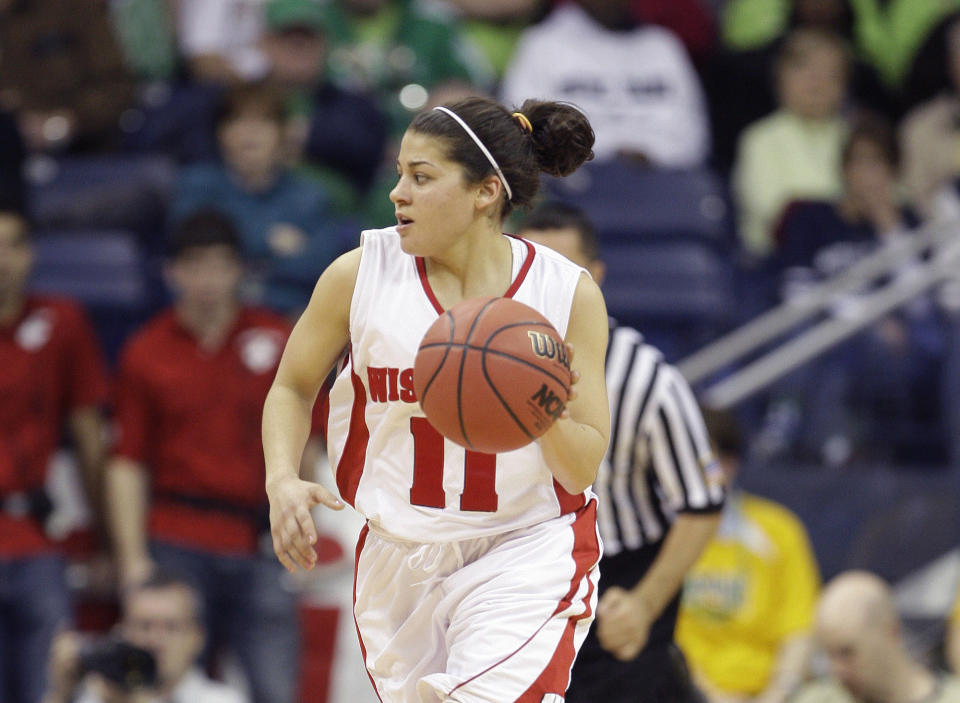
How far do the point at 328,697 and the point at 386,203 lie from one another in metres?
2.76

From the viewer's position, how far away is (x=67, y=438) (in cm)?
737

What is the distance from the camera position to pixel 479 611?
137 inches

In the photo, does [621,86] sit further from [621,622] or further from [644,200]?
[621,622]

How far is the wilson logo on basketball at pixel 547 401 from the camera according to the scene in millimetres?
3193

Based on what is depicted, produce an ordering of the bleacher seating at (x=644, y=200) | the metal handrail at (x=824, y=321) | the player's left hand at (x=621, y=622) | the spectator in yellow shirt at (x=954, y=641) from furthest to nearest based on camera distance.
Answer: the bleacher seating at (x=644, y=200) < the metal handrail at (x=824, y=321) < the spectator in yellow shirt at (x=954, y=641) < the player's left hand at (x=621, y=622)

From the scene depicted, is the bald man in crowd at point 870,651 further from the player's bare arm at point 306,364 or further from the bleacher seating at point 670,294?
the player's bare arm at point 306,364

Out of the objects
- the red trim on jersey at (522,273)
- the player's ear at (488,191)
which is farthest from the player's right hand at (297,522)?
the player's ear at (488,191)

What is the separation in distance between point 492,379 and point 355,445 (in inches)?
23.7

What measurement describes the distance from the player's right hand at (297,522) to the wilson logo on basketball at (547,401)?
51 cm

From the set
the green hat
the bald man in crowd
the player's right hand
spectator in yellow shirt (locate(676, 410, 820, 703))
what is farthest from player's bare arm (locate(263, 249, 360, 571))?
the green hat

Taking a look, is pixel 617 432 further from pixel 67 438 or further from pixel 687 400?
pixel 67 438

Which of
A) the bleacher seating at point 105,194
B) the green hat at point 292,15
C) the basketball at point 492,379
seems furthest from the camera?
the green hat at point 292,15

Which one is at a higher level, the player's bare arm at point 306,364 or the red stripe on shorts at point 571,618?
the player's bare arm at point 306,364

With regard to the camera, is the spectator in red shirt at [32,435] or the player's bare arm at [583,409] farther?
the spectator in red shirt at [32,435]
